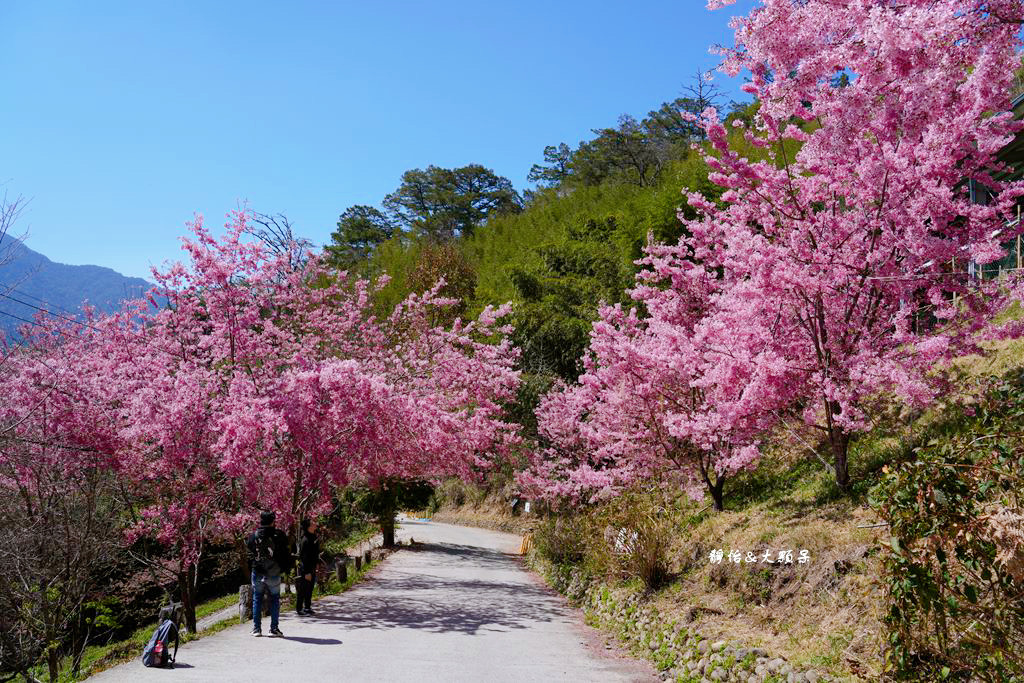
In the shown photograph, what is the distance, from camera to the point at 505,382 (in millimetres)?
17359

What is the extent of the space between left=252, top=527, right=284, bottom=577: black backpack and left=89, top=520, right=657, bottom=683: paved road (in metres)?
0.87

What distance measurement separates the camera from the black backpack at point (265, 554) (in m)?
9.40

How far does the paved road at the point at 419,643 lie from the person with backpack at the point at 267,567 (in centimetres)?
28

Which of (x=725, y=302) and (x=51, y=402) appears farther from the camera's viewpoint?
(x=51, y=402)

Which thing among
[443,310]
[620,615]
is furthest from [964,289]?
[443,310]

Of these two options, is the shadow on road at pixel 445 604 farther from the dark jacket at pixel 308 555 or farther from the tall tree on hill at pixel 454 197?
the tall tree on hill at pixel 454 197

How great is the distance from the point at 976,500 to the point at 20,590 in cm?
1351

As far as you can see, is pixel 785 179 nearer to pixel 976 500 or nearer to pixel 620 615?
pixel 976 500

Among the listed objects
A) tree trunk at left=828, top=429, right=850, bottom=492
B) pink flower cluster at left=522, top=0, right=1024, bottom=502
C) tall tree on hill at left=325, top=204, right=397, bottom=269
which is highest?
tall tree on hill at left=325, top=204, right=397, bottom=269

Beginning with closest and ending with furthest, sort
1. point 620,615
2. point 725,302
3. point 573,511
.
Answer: point 725,302
point 620,615
point 573,511

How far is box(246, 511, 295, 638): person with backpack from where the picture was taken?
9.41 m

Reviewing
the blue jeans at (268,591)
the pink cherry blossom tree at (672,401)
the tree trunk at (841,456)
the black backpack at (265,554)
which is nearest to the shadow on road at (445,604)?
the blue jeans at (268,591)

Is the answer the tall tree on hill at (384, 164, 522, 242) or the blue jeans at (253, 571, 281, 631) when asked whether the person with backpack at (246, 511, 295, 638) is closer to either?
the blue jeans at (253, 571, 281, 631)

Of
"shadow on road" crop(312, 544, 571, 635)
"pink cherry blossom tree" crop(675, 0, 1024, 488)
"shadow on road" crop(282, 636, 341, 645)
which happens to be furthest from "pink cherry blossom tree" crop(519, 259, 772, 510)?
"shadow on road" crop(282, 636, 341, 645)
